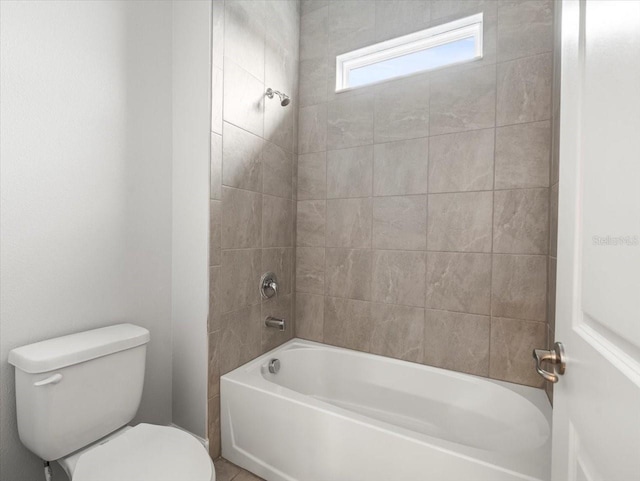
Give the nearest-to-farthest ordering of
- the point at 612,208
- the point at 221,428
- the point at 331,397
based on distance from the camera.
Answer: the point at 612,208, the point at 221,428, the point at 331,397

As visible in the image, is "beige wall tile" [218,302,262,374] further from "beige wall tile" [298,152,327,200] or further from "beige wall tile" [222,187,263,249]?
"beige wall tile" [298,152,327,200]

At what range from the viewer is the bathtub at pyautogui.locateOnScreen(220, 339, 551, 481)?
1.17 m

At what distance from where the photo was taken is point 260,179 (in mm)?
1917

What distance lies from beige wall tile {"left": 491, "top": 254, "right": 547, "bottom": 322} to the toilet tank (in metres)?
1.80

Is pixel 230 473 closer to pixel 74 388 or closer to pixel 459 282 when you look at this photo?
pixel 74 388

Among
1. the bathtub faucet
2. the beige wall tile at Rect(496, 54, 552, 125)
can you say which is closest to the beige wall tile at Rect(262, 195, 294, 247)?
the bathtub faucet

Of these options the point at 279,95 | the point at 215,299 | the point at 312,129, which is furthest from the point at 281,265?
the point at 279,95

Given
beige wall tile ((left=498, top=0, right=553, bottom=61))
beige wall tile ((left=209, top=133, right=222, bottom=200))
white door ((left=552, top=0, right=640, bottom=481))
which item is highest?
beige wall tile ((left=498, top=0, right=553, bottom=61))

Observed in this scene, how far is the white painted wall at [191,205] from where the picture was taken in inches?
63.0

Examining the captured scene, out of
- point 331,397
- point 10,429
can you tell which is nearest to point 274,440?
point 331,397

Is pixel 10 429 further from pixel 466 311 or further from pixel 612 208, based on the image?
pixel 466 311

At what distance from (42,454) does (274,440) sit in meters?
0.89

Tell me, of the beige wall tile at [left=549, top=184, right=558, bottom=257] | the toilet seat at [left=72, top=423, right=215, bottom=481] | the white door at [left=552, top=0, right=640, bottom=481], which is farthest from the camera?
the beige wall tile at [left=549, top=184, right=558, bottom=257]

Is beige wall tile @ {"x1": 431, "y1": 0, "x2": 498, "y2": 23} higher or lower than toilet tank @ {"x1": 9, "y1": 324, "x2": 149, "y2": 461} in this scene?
higher
